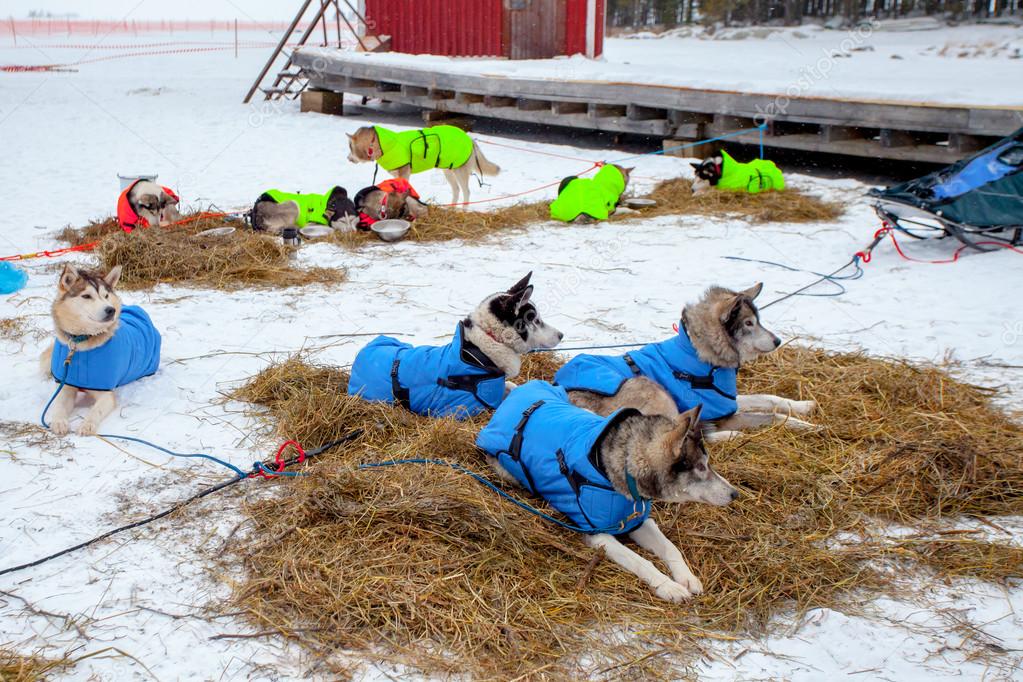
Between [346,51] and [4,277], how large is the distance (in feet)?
36.8

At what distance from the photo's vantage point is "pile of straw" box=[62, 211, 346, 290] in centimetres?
627

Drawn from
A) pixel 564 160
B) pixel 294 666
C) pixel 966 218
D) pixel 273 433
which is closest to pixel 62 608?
pixel 294 666

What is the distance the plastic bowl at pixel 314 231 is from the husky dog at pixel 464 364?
11.7 feet

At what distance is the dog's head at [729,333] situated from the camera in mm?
4035

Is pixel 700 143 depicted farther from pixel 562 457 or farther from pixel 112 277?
pixel 562 457

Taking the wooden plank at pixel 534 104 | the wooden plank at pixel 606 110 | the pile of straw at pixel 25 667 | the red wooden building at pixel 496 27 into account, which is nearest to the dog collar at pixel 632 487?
the pile of straw at pixel 25 667

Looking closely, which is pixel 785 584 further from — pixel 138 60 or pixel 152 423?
pixel 138 60

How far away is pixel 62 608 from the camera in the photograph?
2.68m

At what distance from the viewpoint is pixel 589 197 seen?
814cm

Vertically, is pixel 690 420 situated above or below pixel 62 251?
above

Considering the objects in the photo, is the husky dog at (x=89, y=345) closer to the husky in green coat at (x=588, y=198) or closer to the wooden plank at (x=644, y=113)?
the husky in green coat at (x=588, y=198)

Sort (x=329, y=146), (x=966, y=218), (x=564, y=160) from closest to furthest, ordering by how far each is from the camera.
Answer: (x=966, y=218) < (x=564, y=160) < (x=329, y=146)

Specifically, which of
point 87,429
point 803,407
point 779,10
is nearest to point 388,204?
point 87,429

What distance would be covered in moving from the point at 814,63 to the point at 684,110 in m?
7.86
